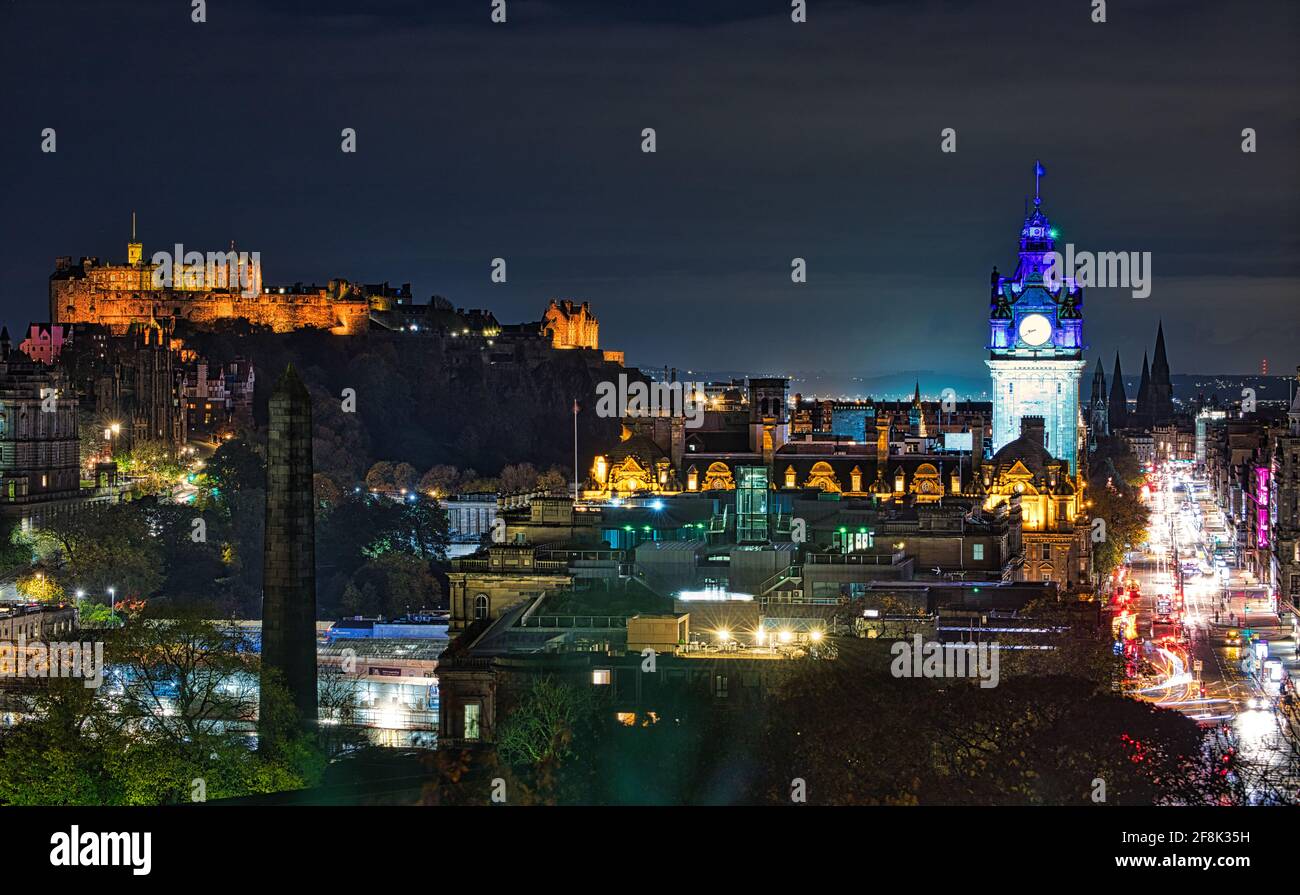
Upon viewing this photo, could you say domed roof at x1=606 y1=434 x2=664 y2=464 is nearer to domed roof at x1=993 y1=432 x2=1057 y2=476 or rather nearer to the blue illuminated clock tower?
→ domed roof at x1=993 y1=432 x2=1057 y2=476

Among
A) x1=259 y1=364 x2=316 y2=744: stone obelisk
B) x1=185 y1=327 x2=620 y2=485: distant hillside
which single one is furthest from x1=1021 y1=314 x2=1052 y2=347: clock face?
x1=259 y1=364 x2=316 y2=744: stone obelisk

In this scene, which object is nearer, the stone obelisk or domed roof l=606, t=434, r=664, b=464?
the stone obelisk

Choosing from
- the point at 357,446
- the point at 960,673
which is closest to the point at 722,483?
the point at 960,673

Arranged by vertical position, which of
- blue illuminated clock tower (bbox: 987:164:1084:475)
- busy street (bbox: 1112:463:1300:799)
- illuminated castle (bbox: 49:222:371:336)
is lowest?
busy street (bbox: 1112:463:1300:799)

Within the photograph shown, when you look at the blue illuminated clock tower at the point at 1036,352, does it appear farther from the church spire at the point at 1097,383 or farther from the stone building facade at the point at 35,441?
the church spire at the point at 1097,383

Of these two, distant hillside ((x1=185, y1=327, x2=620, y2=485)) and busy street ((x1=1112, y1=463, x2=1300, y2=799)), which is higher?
distant hillside ((x1=185, y1=327, x2=620, y2=485))

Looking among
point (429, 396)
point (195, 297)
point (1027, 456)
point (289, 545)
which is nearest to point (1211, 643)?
point (1027, 456)

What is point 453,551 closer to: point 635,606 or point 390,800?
point 635,606
